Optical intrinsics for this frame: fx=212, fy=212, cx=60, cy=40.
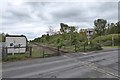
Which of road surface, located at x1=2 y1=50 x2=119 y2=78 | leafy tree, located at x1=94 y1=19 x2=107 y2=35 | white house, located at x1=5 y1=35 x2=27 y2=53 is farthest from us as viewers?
leafy tree, located at x1=94 y1=19 x2=107 y2=35

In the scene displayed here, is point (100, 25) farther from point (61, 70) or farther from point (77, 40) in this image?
point (61, 70)

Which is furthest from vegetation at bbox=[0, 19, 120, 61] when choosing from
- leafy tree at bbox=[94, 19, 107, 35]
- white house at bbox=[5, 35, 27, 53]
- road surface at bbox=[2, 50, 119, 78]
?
road surface at bbox=[2, 50, 119, 78]

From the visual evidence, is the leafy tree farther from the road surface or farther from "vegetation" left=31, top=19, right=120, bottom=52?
the road surface

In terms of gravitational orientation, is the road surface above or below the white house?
below

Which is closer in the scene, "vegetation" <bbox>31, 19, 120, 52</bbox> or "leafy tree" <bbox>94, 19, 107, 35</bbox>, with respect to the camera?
"vegetation" <bbox>31, 19, 120, 52</bbox>

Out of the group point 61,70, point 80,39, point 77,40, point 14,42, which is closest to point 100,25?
point 80,39

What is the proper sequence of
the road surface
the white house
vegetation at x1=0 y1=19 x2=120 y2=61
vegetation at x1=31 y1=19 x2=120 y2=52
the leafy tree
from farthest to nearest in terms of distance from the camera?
1. the leafy tree
2. vegetation at x1=31 y1=19 x2=120 y2=52
3. vegetation at x1=0 y1=19 x2=120 y2=61
4. the white house
5. the road surface

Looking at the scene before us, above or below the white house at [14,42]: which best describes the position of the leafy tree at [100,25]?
above

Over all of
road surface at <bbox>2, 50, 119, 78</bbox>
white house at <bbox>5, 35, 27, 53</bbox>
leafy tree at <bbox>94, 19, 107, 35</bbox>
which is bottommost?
road surface at <bbox>2, 50, 119, 78</bbox>

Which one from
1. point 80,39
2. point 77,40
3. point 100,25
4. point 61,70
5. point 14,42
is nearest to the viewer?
point 61,70

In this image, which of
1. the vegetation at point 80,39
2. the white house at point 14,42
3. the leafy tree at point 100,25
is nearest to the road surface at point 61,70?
the white house at point 14,42

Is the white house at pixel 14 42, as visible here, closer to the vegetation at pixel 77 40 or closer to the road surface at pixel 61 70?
the vegetation at pixel 77 40

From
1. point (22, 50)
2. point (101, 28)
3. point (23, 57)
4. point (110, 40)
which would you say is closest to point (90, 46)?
point (22, 50)

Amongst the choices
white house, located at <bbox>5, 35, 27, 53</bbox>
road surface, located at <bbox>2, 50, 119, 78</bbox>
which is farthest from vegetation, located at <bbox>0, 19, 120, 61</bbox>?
road surface, located at <bbox>2, 50, 119, 78</bbox>
